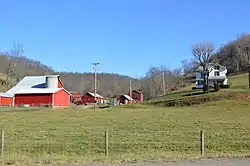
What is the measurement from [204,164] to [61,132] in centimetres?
1533

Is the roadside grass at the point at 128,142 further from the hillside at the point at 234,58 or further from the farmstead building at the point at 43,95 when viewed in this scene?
the hillside at the point at 234,58

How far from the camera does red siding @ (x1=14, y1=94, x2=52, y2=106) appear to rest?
85.3 metres

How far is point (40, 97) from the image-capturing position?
8612 centimetres

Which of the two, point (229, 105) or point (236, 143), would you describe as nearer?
point (236, 143)

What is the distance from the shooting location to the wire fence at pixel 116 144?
21.1m

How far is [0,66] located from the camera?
17150cm

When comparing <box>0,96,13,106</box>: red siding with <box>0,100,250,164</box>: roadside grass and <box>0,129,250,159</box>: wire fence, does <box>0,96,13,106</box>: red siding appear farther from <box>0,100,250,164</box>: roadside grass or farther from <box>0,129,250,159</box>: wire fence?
<box>0,129,250,159</box>: wire fence

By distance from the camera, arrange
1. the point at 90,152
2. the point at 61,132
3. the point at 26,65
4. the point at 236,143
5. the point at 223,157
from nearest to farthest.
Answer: the point at 223,157 < the point at 90,152 < the point at 236,143 < the point at 61,132 < the point at 26,65

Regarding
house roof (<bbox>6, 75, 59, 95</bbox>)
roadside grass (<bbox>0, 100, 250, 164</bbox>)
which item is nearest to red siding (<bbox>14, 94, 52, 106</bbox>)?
house roof (<bbox>6, 75, 59, 95</bbox>)

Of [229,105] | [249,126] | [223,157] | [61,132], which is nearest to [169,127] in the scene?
[249,126]

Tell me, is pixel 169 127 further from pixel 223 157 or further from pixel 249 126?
pixel 223 157

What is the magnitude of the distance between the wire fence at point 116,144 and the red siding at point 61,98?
59.4 metres

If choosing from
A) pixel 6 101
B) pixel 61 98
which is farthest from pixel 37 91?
pixel 6 101

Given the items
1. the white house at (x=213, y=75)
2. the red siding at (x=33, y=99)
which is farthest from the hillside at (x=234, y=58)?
the red siding at (x=33, y=99)
